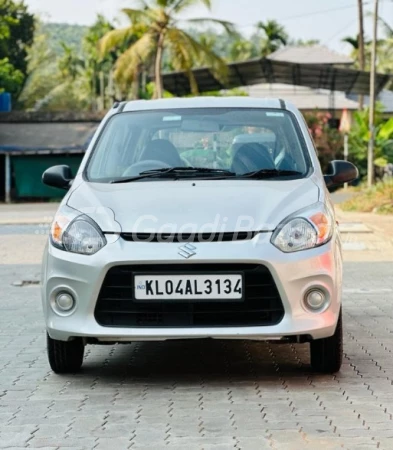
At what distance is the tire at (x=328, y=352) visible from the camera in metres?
6.70

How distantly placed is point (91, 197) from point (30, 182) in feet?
130

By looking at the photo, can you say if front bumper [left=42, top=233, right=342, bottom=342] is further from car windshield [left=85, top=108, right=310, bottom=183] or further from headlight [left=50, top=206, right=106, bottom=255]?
car windshield [left=85, top=108, right=310, bottom=183]

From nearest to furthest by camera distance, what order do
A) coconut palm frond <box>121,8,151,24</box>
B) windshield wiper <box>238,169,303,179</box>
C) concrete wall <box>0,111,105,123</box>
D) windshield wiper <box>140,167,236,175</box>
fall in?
1. windshield wiper <box>238,169,303,179</box>
2. windshield wiper <box>140,167,236,175</box>
3. coconut palm frond <box>121,8,151,24</box>
4. concrete wall <box>0,111,105,123</box>

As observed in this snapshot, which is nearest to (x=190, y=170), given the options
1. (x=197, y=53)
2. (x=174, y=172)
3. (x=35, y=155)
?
(x=174, y=172)

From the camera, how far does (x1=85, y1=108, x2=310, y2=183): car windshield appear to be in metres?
7.26

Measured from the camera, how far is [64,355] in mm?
6832

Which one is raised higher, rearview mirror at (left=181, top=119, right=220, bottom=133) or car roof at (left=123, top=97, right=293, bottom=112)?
car roof at (left=123, top=97, right=293, bottom=112)

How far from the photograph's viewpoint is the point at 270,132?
301 inches

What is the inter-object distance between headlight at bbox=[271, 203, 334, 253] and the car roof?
153 cm

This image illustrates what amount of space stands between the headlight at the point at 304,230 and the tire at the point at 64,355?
137 centimetres

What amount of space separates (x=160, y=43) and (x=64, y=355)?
144 ft

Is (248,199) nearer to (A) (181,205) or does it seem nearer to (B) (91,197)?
(A) (181,205)

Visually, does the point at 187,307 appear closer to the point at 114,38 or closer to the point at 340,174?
the point at 340,174

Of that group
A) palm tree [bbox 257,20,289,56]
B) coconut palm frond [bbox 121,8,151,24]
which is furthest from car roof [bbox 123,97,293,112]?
palm tree [bbox 257,20,289,56]
